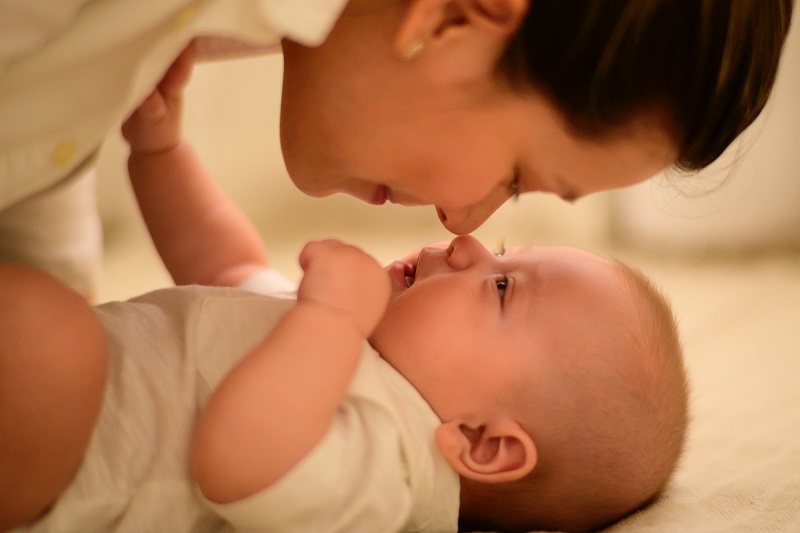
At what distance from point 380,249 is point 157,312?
110 centimetres

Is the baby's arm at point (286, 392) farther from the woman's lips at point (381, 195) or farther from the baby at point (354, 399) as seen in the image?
the woman's lips at point (381, 195)

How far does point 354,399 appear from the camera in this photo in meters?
0.81

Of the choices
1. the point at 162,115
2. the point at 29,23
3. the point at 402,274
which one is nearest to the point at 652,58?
the point at 402,274

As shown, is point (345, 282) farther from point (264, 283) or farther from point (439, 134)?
point (264, 283)

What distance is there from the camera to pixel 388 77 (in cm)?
83

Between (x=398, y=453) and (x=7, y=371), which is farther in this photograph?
(x=398, y=453)

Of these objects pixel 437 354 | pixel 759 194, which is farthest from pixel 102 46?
pixel 759 194

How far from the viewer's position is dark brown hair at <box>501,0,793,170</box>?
709 mm

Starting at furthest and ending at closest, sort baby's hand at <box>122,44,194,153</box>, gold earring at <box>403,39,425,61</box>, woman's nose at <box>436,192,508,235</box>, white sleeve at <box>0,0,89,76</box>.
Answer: baby's hand at <box>122,44,194,153</box>, woman's nose at <box>436,192,508,235</box>, gold earring at <box>403,39,425,61</box>, white sleeve at <box>0,0,89,76</box>

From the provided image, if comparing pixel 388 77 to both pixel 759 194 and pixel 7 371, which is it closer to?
pixel 7 371

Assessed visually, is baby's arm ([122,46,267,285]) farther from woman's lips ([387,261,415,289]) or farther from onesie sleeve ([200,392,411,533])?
onesie sleeve ([200,392,411,533])

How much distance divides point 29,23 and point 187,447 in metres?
0.39

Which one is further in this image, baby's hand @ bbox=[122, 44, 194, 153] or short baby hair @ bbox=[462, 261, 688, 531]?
baby's hand @ bbox=[122, 44, 194, 153]

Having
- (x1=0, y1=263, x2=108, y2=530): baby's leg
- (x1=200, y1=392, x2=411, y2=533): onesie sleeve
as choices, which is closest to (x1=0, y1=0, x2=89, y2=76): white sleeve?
(x1=0, y1=263, x2=108, y2=530): baby's leg
